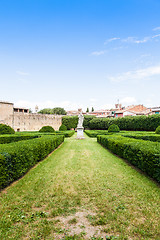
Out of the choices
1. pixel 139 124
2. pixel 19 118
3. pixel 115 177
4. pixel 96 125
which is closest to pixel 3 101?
pixel 19 118

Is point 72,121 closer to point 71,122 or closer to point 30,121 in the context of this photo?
point 71,122

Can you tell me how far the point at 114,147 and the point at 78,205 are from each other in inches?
238

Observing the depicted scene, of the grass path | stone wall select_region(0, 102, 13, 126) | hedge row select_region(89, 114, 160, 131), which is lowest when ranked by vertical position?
the grass path

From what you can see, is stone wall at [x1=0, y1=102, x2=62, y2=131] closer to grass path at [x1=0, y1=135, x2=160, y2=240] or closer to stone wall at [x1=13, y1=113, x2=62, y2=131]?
stone wall at [x1=13, y1=113, x2=62, y2=131]

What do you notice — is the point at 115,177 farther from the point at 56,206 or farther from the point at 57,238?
the point at 57,238

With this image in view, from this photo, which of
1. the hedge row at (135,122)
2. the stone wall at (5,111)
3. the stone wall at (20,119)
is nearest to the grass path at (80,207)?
the hedge row at (135,122)

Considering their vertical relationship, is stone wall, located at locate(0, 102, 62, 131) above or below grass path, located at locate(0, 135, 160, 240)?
above

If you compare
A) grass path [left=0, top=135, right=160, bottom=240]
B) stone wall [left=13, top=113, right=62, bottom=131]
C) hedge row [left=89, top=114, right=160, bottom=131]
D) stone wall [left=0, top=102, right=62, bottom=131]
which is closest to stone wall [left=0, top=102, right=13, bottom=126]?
stone wall [left=0, top=102, right=62, bottom=131]

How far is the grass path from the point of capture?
226 cm

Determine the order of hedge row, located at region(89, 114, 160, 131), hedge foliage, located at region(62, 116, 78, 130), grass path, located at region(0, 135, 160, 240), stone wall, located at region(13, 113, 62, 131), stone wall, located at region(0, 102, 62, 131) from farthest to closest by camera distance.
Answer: hedge foliage, located at region(62, 116, 78, 130), stone wall, located at region(13, 113, 62, 131), stone wall, located at region(0, 102, 62, 131), hedge row, located at region(89, 114, 160, 131), grass path, located at region(0, 135, 160, 240)

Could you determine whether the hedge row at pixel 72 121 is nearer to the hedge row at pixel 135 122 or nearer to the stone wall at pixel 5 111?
the hedge row at pixel 135 122

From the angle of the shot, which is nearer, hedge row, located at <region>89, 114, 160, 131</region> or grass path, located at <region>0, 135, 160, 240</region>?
grass path, located at <region>0, 135, 160, 240</region>

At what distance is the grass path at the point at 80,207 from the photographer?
2.26 m

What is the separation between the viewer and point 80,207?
296 centimetres
